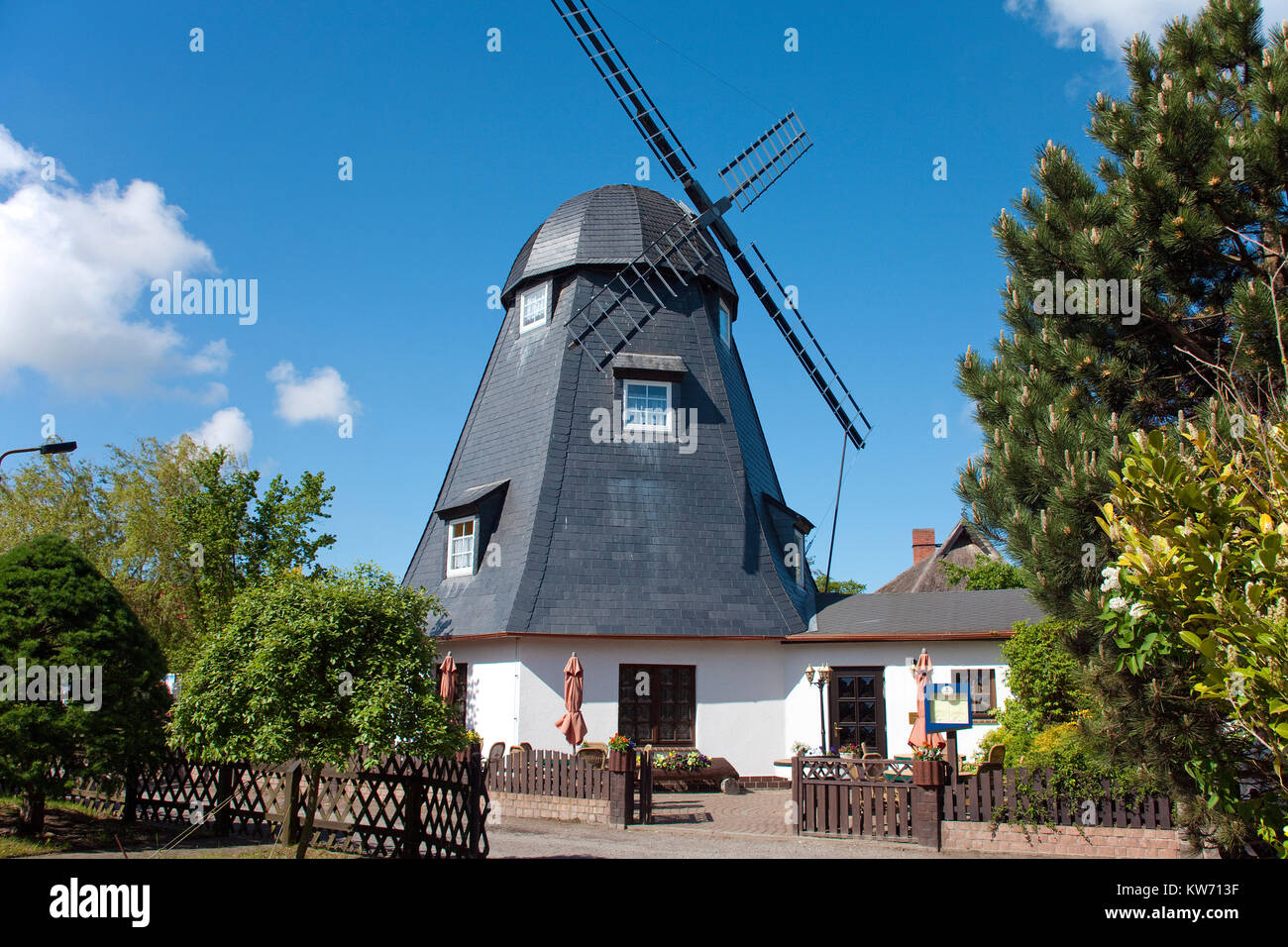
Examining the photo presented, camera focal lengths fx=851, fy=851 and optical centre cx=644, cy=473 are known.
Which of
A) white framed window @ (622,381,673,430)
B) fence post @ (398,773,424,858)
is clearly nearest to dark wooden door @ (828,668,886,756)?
white framed window @ (622,381,673,430)

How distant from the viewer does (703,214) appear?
Result: 2195 cm

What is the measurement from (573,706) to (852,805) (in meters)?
5.68

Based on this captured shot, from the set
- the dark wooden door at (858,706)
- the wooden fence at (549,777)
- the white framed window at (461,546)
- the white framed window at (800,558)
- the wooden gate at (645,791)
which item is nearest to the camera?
the wooden gate at (645,791)

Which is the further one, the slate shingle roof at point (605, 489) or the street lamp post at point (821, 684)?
the slate shingle roof at point (605, 489)

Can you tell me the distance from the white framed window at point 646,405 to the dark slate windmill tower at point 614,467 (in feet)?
0.11

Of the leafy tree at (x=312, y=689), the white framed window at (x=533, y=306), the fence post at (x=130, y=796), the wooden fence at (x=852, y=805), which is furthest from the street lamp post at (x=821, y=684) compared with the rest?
the fence post at (x=130, y=796)

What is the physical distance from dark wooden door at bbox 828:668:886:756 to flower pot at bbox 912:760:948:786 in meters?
6.78

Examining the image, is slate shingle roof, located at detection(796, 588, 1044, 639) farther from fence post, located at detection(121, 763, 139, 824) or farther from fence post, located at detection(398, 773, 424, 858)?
fence post, located at detection(121, 763, 139, 824)

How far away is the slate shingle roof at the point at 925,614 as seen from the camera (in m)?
17.0

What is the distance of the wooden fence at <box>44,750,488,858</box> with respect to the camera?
8844mm

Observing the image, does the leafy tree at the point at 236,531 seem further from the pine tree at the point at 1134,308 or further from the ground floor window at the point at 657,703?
the pine tree at the point at 1134,308

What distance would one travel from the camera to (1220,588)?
4785 millimetres

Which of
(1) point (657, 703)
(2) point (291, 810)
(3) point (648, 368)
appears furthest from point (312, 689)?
(3) point (648, 368)
